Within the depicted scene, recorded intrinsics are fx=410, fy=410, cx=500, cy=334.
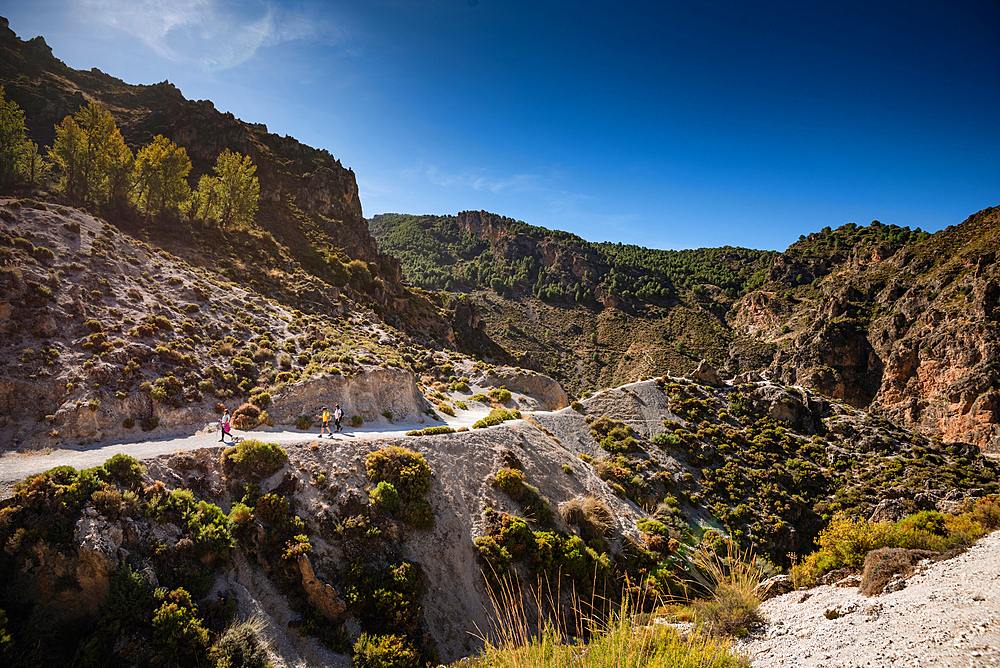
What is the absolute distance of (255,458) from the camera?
58.4 feet

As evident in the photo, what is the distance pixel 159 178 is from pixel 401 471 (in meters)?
46.9

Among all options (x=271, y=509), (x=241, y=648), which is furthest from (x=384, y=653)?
(x=271, y=509)

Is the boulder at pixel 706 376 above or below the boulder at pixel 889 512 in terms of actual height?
above

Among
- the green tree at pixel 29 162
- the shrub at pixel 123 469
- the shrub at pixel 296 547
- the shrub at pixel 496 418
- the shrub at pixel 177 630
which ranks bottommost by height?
the shrub at pixel 177 630

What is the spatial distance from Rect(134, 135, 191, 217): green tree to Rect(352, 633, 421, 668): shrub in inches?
2031

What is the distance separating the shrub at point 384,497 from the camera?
18.3 meters

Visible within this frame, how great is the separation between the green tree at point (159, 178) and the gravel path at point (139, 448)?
38009 mm

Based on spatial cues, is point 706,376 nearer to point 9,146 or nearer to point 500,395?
point 500,395

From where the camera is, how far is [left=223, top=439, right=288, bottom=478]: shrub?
17547 mm

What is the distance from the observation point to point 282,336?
106 feet

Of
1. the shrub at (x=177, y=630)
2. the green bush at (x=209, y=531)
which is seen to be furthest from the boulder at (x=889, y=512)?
the green bush at (x=209, y=531)

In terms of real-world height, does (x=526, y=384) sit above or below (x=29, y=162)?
below

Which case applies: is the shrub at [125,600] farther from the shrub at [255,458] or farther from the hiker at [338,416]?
the hiker at [338,416]

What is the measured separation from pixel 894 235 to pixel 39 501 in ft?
480
